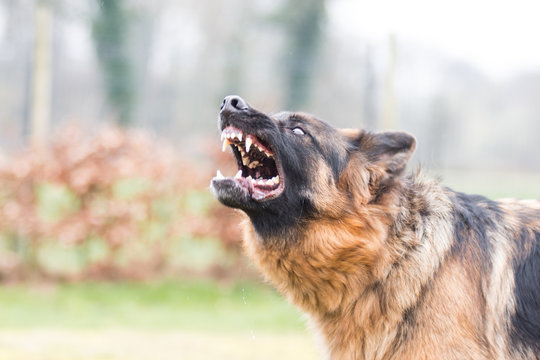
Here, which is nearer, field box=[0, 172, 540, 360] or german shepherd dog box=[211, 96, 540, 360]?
german shepherd dog box=[211, 96, 540, 360]

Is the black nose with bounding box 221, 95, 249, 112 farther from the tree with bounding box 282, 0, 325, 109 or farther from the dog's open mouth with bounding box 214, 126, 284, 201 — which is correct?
the tree with bounding box 282, 0, 325, 109

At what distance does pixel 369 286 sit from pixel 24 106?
8549mm

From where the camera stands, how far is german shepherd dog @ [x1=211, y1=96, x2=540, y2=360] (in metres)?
3.41

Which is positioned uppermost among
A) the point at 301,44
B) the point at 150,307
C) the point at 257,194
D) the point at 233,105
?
the point at 301,44

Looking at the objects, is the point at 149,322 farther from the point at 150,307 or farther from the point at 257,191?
the point at 257,191

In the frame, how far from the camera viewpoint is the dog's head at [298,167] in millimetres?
3727

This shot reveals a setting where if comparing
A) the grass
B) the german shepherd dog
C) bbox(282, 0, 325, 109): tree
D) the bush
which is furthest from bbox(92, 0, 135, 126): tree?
the german shepherd dog

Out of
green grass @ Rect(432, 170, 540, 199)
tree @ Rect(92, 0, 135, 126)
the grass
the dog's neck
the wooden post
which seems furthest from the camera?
green grass @ Rect(432, 170, 540, 199)

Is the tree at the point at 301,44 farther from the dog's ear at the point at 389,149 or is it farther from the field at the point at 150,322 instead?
the dog's ear at the point at 389,149

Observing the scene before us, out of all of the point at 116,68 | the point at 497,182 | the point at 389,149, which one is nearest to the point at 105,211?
the point at 116,68

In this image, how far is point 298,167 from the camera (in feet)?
12.6

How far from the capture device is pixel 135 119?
13.6 m

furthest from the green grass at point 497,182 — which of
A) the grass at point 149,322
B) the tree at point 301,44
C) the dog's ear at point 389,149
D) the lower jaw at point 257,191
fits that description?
the lower jaw at point 257,191

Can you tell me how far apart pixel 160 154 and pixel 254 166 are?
249 inches
